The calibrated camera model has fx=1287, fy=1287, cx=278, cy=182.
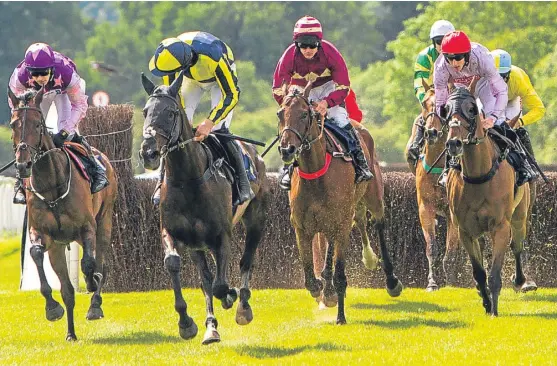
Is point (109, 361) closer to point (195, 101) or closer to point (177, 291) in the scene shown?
point (177, 291)

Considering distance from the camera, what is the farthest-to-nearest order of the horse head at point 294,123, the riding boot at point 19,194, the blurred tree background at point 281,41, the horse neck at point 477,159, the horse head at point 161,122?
1. the blurred tree background at point 281,41
2. the riding boot at point 19,194
3. the horse neck at point 477,159
4. the horse head at point 294,123
5. the horse head at point 161,122

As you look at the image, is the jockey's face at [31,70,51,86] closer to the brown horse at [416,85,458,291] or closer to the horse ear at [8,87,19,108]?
the horse ear at [8,87,19,108]

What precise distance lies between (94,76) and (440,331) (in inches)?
3007

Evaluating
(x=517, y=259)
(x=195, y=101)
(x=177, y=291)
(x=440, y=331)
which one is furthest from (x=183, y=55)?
(x=517, y=259)

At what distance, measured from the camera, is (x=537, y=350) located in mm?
9914

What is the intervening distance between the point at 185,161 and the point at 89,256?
1638 millimetres

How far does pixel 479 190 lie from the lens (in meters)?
11.9

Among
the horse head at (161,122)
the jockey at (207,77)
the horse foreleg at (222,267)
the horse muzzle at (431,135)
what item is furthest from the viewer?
the horse muzzle at (431,135)

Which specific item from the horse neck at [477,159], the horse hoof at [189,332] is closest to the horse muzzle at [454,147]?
the horse neck at [477,159]

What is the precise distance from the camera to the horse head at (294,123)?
10.8 meters

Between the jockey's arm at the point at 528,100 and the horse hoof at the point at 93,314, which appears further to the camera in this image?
the jockey's arm at the point at 528,100

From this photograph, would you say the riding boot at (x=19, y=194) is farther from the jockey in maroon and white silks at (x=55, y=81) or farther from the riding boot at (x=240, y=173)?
the riding boot at (x=240, y=173)

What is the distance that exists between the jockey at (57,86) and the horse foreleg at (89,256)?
72cm

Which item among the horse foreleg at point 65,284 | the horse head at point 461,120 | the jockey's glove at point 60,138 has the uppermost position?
the horse head at point 461,120
